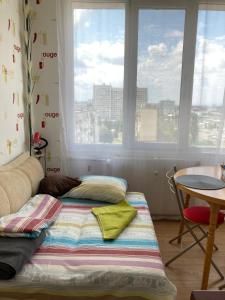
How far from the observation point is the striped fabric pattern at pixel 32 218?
177 cm

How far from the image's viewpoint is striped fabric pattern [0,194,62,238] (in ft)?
5.82

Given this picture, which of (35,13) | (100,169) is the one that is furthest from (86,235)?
(35,13)

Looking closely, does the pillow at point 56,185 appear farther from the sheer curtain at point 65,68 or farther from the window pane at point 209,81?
the window pane at point 209,81

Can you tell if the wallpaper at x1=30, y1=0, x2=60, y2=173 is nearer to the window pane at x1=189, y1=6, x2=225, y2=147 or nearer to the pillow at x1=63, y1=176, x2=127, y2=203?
the pillow at x1=63, y1=176, x2=127, y2=203

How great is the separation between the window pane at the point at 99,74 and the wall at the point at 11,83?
605 millimetres

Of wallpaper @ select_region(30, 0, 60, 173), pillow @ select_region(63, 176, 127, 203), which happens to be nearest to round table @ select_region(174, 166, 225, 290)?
pillow @ select_region(63, 176, 127, 203)

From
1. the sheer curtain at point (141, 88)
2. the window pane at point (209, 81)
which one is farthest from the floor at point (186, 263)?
the window pane at point (209, 81)

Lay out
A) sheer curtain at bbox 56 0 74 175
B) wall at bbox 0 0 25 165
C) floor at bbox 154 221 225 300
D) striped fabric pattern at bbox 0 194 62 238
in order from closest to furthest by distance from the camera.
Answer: striped fabric pattern at bbox 0 194 62 238 < floor at bbox 154 221 225 300 < wall at bbox 0 0 25 165 < sheer curtain at bbox 56 0 74 175

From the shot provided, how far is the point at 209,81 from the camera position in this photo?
3.11 meters

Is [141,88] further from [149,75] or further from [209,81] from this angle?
[209,81]

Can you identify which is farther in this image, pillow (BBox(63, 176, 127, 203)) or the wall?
pillow (BBox(63, 176, 127, 203))

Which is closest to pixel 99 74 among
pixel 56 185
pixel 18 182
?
pixel 56 185

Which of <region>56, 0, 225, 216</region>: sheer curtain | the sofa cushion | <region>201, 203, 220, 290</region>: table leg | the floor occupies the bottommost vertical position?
the floor

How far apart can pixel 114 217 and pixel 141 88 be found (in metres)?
1.57
